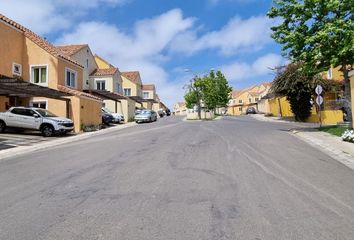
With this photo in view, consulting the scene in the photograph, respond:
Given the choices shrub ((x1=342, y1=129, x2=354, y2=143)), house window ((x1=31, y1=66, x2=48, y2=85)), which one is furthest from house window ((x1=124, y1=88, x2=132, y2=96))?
shrub ((x1=342, y1=129, x2=354, y2=143))

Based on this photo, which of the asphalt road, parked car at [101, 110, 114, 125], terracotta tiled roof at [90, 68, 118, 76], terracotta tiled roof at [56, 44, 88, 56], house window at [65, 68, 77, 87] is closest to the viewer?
the asphalt road

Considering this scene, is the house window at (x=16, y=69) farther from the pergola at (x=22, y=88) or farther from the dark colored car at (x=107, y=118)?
the dark colored car at (x=107, y=118)

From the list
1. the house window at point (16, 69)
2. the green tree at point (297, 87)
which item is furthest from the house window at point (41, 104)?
the green tree at point (297, 87)

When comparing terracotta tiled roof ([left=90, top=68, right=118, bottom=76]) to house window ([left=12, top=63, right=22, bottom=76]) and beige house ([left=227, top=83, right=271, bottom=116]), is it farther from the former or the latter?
beige house ([left=227, top=83, right=271, bottom=116])

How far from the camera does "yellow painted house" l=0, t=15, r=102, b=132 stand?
29.5 m

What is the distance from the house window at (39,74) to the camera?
3140cm

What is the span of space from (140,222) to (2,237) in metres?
1.96

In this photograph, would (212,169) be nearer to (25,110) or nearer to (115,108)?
(25,110)

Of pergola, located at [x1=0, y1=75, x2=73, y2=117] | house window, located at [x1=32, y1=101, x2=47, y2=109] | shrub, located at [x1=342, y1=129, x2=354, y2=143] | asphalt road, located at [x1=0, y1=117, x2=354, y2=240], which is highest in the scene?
pergola, located at [x1=0, y1=75, x2=73, y2=117]

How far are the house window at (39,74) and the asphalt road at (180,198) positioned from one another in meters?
20.8

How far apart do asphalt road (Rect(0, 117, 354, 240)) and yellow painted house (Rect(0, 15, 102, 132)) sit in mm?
18145

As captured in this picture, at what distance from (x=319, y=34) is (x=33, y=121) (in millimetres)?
18597

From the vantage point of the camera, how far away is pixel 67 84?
33.2m

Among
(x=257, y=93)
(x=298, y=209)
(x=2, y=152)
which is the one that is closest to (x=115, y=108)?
(x=2, y=152)
